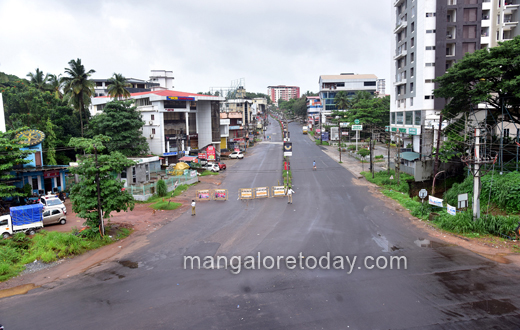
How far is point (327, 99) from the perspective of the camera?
391 ft

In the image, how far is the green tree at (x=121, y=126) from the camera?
41875 millimetres

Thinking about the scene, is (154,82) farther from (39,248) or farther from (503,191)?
(503,191)

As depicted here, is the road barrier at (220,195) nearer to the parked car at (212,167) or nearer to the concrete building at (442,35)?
the parked car at (212,167)

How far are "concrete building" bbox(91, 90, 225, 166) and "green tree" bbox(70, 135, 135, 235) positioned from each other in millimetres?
30990

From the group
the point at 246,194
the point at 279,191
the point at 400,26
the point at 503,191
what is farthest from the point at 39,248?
the point at 400,26

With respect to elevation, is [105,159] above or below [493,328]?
above

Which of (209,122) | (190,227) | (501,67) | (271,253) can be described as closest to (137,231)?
(190,227)

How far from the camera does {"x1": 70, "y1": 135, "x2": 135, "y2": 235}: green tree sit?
18.9 meters

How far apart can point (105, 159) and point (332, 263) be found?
14126 millimetres

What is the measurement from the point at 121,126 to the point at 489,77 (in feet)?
134

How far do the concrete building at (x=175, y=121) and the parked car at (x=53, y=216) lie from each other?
27.2m

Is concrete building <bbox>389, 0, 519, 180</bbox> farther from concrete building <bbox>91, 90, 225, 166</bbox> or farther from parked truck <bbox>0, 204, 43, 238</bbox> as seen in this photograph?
parked truck <bbox>0, 204, 43, 238</bbox>

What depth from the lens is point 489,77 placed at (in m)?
28.8

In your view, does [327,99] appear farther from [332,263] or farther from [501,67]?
[332,263]
